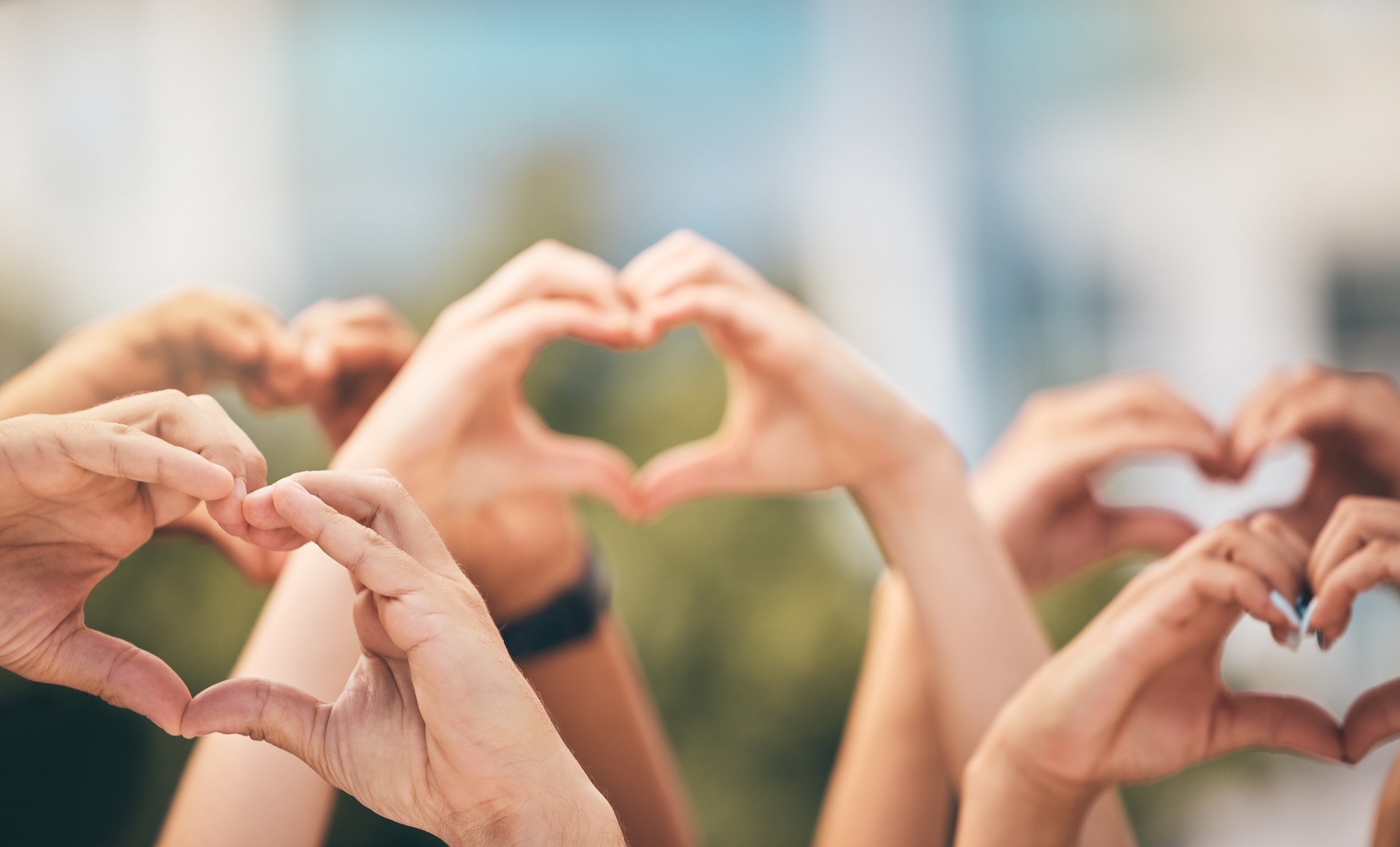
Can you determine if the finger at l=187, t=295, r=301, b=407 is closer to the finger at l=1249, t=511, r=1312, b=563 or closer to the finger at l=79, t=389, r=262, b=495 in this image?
the finger at l=79, t=389, r=262, b=495

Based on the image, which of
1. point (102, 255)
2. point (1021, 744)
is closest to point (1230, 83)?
point (1021, 744)

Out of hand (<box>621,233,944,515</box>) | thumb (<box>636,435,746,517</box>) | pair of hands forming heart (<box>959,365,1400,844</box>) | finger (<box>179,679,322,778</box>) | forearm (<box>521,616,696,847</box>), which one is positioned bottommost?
forearm (<box>521,616,696,847</box>)

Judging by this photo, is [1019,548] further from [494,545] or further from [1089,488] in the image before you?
[494,545]

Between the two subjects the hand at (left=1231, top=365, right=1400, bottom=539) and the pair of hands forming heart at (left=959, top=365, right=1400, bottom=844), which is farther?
the hand at (left=1231, top=365, right=1400, bottom=539)

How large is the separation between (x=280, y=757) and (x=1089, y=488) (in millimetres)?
573

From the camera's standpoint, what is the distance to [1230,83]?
0.79 metres

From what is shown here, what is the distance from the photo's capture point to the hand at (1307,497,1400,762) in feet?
1.78

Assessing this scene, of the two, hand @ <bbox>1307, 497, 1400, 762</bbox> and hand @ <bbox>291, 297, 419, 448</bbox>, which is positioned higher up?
hand @ <bbox>291, 297, 419, 448</bbox>

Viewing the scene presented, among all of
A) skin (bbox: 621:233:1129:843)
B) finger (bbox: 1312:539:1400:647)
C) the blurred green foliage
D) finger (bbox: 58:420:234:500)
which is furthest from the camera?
the blurred green foliage

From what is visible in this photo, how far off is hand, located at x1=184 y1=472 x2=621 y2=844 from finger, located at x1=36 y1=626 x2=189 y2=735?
1cm

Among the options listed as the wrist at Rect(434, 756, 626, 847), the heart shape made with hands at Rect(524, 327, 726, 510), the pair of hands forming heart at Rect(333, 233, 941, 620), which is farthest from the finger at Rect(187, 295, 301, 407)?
the wrist at Rect(434, 756, 626, 847)

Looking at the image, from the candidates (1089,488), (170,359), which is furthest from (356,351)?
(1089,488)

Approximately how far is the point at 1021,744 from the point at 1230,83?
0.54 meters

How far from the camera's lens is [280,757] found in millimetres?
554
